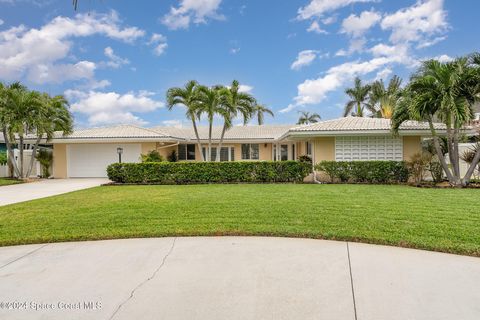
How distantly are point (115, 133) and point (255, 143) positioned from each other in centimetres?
1085

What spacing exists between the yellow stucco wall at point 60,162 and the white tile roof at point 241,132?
7667 mm

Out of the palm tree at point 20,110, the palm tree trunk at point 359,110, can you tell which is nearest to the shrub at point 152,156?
the palm tree at point 20,110

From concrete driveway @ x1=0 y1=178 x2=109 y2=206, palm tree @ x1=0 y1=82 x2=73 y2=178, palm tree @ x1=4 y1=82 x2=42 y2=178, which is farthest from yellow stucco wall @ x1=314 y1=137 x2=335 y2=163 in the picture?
palm tree @ x1=4 y1=82 x2=42 y2=178

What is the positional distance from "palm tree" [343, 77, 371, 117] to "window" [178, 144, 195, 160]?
1932 centimetres

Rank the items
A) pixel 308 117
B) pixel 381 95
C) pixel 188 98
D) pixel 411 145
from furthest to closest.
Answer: pixel 308 117 < pixel 381 95 < pixel 188 98 < pixel 411 145

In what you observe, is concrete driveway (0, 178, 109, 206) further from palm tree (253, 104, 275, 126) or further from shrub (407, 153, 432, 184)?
palm tree (253, 104, 275, 126)

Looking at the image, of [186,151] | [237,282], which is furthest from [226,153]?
[237,282]

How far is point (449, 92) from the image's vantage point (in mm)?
12266

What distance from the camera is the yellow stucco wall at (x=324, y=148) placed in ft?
55.0

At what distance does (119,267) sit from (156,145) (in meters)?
17.4

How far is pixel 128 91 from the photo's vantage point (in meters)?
25.2

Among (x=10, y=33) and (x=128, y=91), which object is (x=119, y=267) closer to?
(x=10, y=33)

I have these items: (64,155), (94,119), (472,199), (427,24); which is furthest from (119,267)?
(94,119)

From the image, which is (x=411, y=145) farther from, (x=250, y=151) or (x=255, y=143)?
(x=250, y=151)
